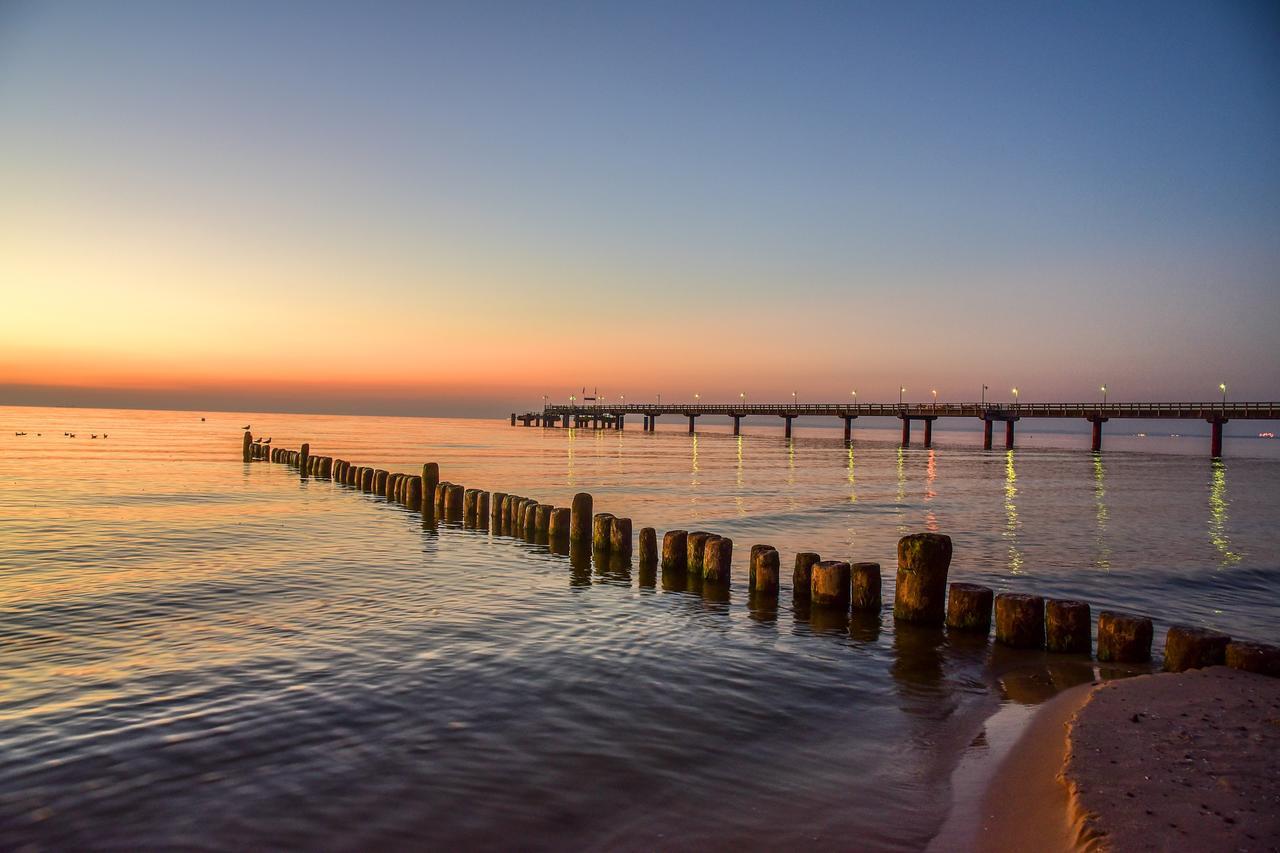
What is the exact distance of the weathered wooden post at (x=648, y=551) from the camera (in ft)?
47.8

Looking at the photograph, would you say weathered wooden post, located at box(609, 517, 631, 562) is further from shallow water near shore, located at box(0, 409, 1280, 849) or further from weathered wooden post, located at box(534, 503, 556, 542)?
weathered wooden post, located at box(534, 503, 556, 542)

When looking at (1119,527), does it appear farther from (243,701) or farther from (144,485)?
(144,485)

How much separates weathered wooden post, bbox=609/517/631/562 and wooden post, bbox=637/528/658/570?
0.83 m

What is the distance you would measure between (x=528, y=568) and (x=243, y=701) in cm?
780

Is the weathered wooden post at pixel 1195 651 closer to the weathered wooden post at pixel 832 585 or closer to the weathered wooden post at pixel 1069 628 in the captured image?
the weathered wooden post at pixel 1069 628

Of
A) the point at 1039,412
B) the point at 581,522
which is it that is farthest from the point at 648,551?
the point at 1039,412

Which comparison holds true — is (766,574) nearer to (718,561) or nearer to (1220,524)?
(718,561)

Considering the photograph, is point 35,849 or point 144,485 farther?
point 144,485

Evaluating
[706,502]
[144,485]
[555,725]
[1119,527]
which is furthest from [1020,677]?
[144,485]

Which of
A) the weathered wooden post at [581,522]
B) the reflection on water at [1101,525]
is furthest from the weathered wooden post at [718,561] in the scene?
the reflection on water at [1101,525]

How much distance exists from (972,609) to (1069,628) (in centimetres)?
121

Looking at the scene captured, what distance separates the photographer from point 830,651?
9711 mm

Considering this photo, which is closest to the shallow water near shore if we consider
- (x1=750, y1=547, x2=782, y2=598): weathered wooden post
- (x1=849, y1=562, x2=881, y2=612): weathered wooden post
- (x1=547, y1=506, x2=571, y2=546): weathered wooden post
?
(x1=849, y1=562, x2=881, y2=612): weathered wooden post

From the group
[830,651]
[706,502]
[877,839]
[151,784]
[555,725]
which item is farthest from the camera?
[706,502]
